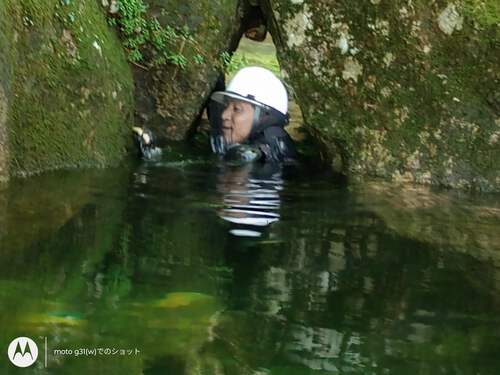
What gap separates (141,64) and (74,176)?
187 cm

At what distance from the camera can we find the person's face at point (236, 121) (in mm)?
7633

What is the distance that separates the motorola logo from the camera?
272cm

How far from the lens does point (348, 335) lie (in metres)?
3.12

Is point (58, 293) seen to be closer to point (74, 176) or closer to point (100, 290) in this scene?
point (100, 290)

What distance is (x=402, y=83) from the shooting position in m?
6.41

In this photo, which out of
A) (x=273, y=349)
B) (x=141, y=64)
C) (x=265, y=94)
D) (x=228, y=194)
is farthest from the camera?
(x=265, y=94)

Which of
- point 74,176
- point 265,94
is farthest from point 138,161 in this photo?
point 265,94

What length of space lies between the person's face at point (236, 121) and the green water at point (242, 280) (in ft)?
6.53

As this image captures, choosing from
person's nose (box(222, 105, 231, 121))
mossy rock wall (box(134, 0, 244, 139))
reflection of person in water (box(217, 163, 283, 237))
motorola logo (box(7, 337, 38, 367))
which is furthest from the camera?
person's nose (box(222, 105, 231, 121))

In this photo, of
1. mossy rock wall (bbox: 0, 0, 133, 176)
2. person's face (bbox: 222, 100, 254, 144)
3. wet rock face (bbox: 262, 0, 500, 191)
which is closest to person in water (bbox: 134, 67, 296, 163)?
person's face (bbox: 222, 100, 254, 144)

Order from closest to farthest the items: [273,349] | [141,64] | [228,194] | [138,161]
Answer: [273,349], [228,194], [138,161], [141,64]

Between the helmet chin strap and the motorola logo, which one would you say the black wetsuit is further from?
the motorola logo

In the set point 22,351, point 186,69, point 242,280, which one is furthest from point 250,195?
point 22,351

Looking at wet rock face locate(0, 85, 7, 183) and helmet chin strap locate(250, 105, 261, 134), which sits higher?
helmet chin strap locate(250, 105, 261, 134)
